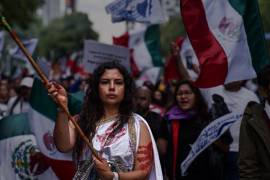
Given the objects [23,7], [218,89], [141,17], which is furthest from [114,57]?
[23,7]

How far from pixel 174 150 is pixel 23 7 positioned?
73.1 ft

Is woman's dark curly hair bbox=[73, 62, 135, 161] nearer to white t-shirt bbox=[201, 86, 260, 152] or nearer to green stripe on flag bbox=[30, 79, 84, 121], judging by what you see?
green stripe on flag bbox=[30, 79, 84, 121]

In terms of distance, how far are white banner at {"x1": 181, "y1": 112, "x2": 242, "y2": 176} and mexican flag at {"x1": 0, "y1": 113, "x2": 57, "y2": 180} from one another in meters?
1.25

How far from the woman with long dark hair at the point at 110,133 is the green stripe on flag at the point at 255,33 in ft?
4.57

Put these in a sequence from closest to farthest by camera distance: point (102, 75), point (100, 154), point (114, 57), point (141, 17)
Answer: point (100, 154) < point (102, 75) < point (114, 57) < point (141, 17)

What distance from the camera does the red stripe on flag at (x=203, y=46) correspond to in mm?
5570

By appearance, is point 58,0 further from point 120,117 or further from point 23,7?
point 120,117

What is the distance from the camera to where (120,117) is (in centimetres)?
419

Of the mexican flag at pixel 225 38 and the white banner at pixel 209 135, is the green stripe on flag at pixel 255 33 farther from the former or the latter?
the white banner at pixel 209 135

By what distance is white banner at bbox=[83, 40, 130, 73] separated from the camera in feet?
25.2

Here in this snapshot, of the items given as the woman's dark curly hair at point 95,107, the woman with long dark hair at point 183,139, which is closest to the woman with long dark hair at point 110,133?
the woman's dark curly hair at point 95,107

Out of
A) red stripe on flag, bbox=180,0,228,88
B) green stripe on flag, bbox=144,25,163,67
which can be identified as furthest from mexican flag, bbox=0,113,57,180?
green stripe on flag, bbox=144,25,163,67

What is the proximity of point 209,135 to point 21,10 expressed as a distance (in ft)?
73.7

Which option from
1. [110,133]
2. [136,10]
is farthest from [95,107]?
[136,10]
